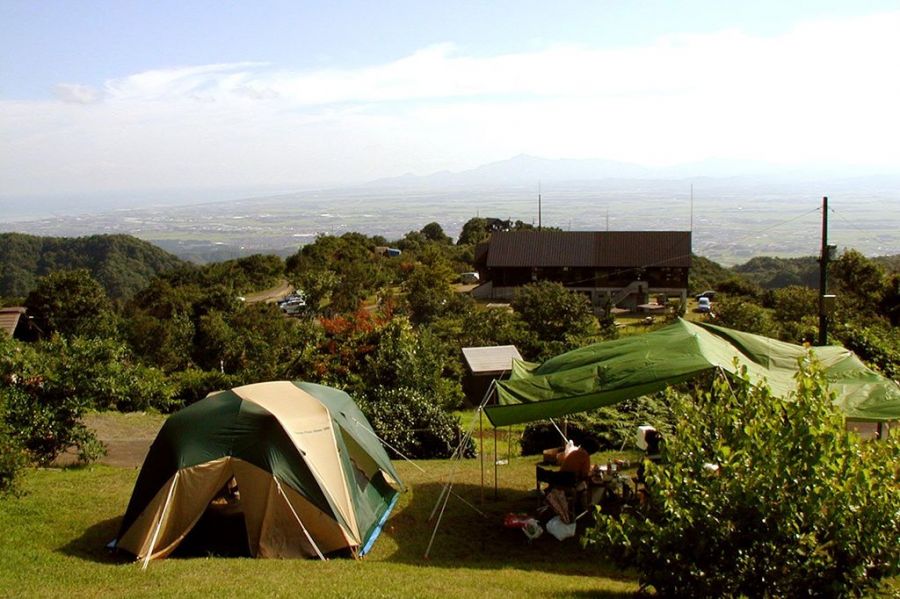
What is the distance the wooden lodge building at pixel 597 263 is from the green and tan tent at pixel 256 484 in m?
34.4

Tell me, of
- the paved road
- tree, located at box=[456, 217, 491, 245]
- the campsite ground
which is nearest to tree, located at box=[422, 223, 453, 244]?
tree, located at box=[456, 217, 491, 245]

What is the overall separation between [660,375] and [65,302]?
108 ft

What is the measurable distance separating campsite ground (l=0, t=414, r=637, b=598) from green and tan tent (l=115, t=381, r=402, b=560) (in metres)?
0.36

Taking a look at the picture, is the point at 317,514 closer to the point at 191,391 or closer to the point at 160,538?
the point at 160,538

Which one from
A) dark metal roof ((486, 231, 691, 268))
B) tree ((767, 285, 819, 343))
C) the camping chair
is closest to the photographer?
the camping chair

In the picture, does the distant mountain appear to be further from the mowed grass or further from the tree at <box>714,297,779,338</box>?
the mowed grass

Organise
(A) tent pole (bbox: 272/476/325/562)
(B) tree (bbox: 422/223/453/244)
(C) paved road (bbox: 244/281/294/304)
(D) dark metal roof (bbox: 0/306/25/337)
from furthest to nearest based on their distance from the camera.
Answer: (B) tree (bbox: 422/223/453/244)
(C) paved road (bbox: 244/281/294/304)
(D) dark metal roof (bbox: 0/306/25/337)
(A) tent pole (bbox: 272/476/325/562)

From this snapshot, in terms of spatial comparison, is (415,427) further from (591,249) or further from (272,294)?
(272,294)

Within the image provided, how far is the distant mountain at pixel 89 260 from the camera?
252 ft

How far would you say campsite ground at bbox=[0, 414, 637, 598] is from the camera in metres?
7.68

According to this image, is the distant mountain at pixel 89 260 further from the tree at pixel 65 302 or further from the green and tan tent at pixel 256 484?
the green and tan tent at pixel 256 484

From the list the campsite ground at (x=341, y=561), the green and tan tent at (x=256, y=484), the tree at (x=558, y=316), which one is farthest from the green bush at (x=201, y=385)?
the green and tan tent at (x=256, y=484)

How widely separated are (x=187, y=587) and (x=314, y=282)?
28.9m

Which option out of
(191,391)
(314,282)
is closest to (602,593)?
(191,391)
